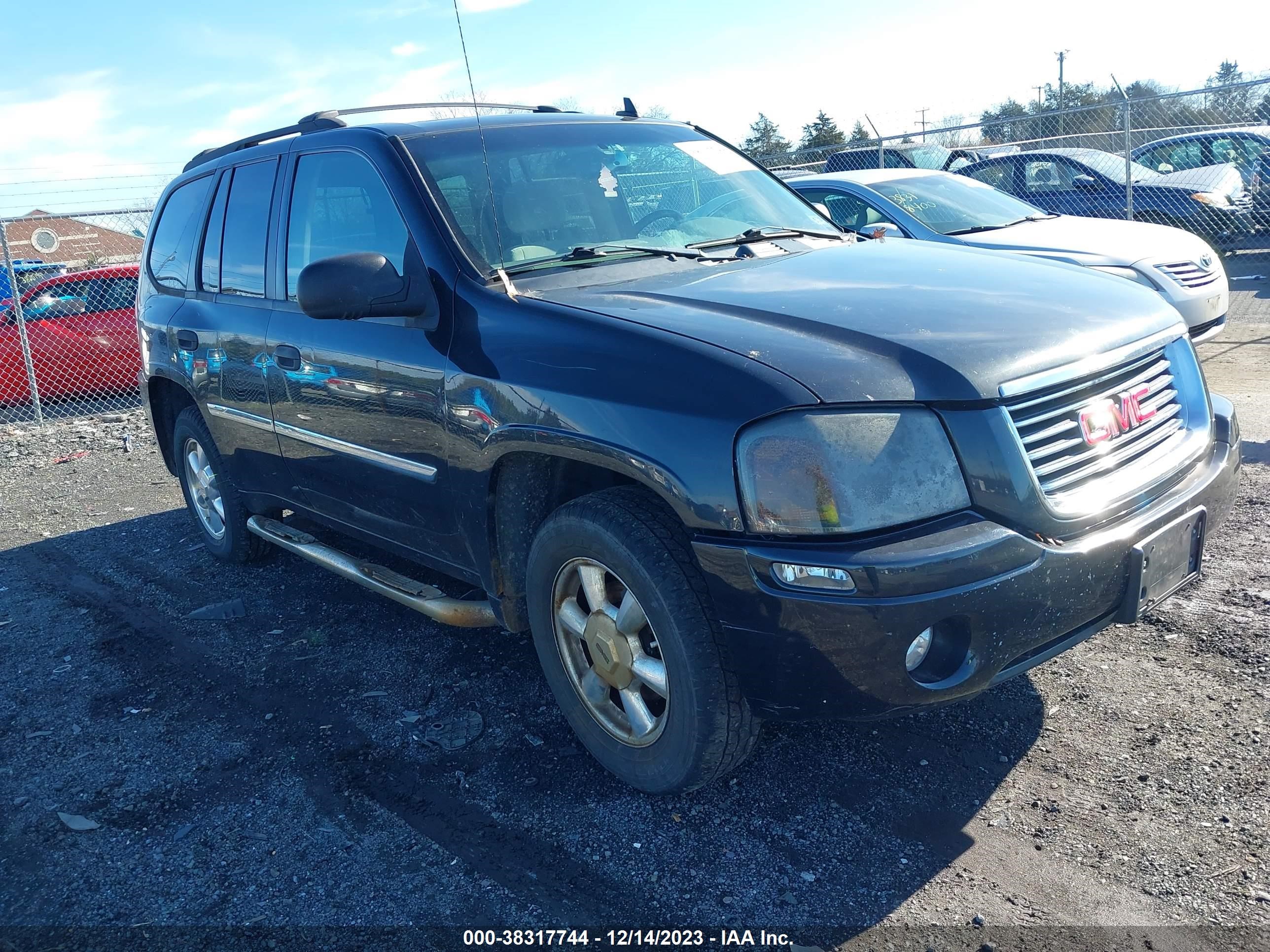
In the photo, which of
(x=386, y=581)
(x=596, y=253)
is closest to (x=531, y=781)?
(x=386, y=581)

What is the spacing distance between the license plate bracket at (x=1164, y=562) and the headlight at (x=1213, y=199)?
11.7m

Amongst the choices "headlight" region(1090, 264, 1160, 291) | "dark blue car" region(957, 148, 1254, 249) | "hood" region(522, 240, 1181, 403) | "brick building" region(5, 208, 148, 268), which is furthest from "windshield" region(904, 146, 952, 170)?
"brick building" region(5, 208, 148, 268)

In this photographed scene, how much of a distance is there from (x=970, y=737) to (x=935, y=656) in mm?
867

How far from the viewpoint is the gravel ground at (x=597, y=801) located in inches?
102

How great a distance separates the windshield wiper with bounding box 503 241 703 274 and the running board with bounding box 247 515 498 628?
1.16 meters

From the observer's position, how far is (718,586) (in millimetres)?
2557

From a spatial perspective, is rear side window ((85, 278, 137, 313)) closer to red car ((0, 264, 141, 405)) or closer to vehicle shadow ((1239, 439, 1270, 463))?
red car ((0, 264, 141, 405))

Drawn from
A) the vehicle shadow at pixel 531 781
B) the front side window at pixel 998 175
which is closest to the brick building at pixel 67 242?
the front side window at pixel 998 175

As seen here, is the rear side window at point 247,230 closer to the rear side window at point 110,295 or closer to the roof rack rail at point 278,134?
the roof rack rail at point 278,134

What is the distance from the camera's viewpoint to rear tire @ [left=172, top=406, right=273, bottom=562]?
5262mm

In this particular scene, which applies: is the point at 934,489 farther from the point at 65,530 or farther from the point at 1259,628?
the point at 65,530

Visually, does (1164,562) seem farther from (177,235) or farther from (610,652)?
(177,235)

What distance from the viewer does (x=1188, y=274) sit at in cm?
775

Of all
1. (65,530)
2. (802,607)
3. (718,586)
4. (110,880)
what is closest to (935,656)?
(802,607)
